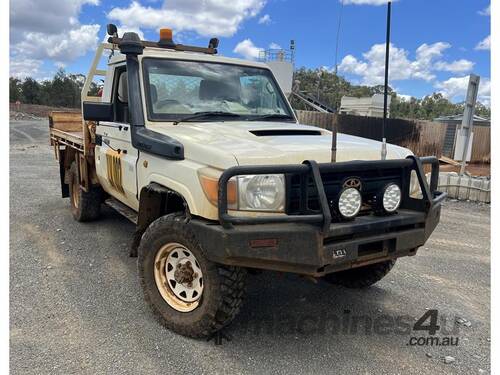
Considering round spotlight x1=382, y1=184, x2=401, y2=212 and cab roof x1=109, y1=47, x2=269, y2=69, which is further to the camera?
cab roof x1=109, y1=47, x2=269, y2=69

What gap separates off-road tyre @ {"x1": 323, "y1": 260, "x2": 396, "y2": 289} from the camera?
427cm

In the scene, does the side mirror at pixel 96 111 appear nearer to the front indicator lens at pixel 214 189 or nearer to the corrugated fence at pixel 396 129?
the front indicator lens at pixel 214 189

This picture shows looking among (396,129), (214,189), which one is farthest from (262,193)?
(396,129)

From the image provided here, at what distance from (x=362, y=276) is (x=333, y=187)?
168 centimetres

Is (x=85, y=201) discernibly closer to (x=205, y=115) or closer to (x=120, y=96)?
(x=120, y=96)

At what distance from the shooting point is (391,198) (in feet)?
10.7

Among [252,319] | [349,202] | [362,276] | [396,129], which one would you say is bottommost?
[252,319]

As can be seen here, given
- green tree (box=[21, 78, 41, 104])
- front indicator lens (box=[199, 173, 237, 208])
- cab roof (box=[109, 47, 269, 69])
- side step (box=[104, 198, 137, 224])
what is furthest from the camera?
green tree (box=[21, 78, 41, 104])

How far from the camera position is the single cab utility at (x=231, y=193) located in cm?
288

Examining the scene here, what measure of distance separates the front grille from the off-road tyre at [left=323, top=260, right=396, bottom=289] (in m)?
1.12

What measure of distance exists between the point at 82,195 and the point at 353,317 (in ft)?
14.0

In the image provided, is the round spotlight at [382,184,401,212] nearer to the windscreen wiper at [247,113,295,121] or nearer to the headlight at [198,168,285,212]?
the headlight at [198,168,285,212]

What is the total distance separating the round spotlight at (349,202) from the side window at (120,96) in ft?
8.36

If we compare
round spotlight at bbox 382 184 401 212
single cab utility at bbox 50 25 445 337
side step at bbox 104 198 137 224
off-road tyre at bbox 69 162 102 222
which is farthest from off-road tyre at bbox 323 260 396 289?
off-road tyre at bbox 69 162 102 222
